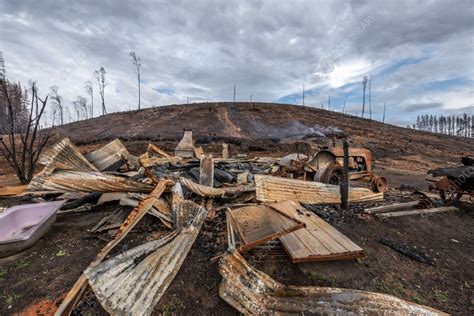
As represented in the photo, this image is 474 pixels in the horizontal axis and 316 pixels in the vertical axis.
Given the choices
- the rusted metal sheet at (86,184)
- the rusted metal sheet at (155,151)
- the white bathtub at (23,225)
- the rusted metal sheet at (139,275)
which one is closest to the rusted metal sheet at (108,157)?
the rusted metal sheet at (86,184)

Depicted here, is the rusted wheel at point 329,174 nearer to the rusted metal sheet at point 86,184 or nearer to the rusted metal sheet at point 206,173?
the rusted metal sheet at point 206,173

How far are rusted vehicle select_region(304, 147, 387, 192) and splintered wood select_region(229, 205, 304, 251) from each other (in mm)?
2644

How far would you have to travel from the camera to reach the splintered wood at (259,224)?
3.11m

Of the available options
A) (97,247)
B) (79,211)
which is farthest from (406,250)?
(79,211)

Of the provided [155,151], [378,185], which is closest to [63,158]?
[155,151]

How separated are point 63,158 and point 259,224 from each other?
14.9 ft

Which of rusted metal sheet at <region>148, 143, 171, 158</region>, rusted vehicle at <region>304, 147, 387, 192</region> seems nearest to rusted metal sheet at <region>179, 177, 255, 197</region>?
rusted vehicle at <region>304, 147, 387, 192</region>

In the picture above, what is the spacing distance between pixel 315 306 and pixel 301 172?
4821 mm

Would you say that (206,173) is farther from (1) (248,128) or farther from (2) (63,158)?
(1) (248,128)

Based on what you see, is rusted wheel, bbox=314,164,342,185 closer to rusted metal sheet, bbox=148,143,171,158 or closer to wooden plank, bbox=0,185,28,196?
rusted metal sheet, bbox=148,143,171,158

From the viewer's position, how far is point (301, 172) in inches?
272

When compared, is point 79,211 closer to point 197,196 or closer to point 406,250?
point 197,196

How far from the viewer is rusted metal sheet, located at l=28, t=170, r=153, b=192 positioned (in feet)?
14.8

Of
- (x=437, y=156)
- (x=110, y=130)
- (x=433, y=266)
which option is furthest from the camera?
(x=110, y=130)
